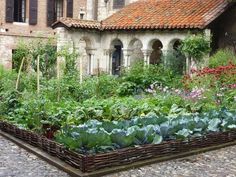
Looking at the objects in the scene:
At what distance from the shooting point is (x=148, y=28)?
18.3 metres

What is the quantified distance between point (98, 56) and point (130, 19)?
2341mm

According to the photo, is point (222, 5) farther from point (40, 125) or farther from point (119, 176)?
point (119, 176)

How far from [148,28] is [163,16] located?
2.89 feet

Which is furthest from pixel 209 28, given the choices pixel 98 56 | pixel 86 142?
pixel 86 142

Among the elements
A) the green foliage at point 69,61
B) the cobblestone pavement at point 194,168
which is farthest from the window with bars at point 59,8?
the cobblestone pavement at point 194,168

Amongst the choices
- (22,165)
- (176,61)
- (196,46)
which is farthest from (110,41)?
(22,165)

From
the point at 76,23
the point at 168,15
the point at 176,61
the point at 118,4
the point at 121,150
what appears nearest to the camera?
the point at 121,150

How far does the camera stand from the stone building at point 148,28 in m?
17.4

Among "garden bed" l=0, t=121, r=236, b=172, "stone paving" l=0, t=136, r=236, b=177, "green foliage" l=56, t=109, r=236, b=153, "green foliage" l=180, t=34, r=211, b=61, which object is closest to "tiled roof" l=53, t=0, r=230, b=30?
"green foliage" l=180, t=34, r=211, b=61

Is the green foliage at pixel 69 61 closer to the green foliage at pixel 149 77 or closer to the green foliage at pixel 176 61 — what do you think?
the green foliage at pixel 149 77

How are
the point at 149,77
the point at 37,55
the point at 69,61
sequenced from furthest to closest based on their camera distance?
the point at 37,55, the point at 69,61, the point at 149,77

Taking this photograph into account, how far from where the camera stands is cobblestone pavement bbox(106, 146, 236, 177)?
633 cm

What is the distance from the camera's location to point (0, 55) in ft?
76.4

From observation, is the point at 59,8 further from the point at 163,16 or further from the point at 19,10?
the point at 163,16
